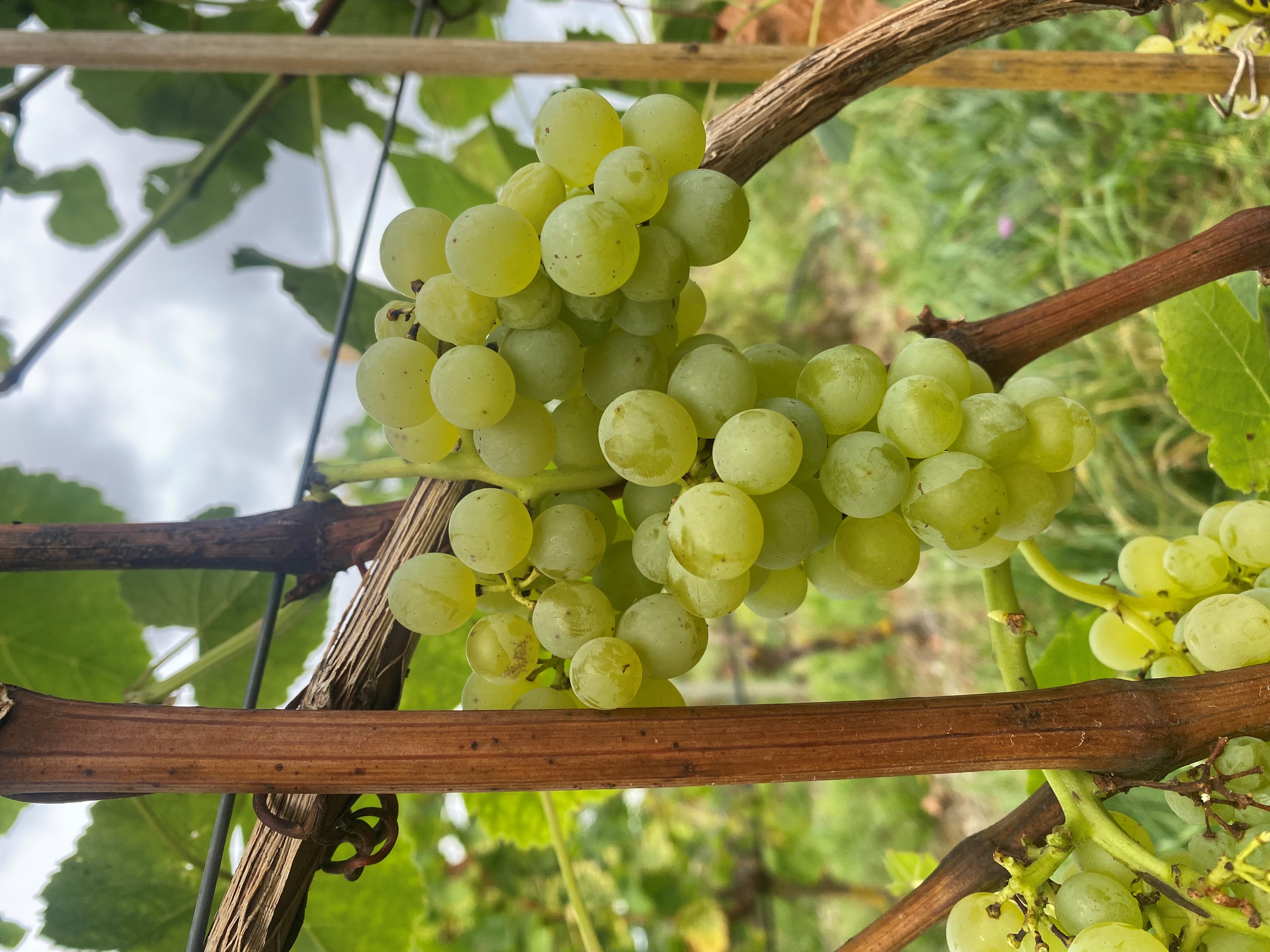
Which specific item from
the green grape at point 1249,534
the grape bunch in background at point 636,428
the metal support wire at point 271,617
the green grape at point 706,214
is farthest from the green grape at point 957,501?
the metal support wire at point 271,617

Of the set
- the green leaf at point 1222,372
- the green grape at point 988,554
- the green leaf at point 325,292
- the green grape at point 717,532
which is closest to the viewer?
the green grape at point 717,532

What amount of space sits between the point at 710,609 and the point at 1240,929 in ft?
0.85

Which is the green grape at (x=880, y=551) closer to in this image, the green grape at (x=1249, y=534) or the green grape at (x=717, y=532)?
the green grape at (x=717, y=532)

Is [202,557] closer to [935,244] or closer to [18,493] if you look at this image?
[18,493]

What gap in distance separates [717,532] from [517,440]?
0.11 m

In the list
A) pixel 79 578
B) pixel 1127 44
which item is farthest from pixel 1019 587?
pixel 79 578

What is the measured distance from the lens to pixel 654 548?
37cm

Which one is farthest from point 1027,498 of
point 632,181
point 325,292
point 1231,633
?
point 325,292

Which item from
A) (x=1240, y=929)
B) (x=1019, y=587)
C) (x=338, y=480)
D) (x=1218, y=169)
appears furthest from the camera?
(x=1019, y=587)

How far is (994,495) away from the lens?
36 centimetres

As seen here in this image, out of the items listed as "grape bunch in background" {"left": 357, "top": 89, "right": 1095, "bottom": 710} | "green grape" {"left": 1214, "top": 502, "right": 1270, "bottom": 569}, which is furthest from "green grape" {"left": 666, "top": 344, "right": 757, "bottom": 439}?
"green grape" {"left": 1214, "top": 502, "right": 1270, "bottom": 569}

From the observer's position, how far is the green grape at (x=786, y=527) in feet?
1.17

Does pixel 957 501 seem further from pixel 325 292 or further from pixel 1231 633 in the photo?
pixel 325 292

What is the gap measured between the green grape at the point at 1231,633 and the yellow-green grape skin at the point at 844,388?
23 centimetres
